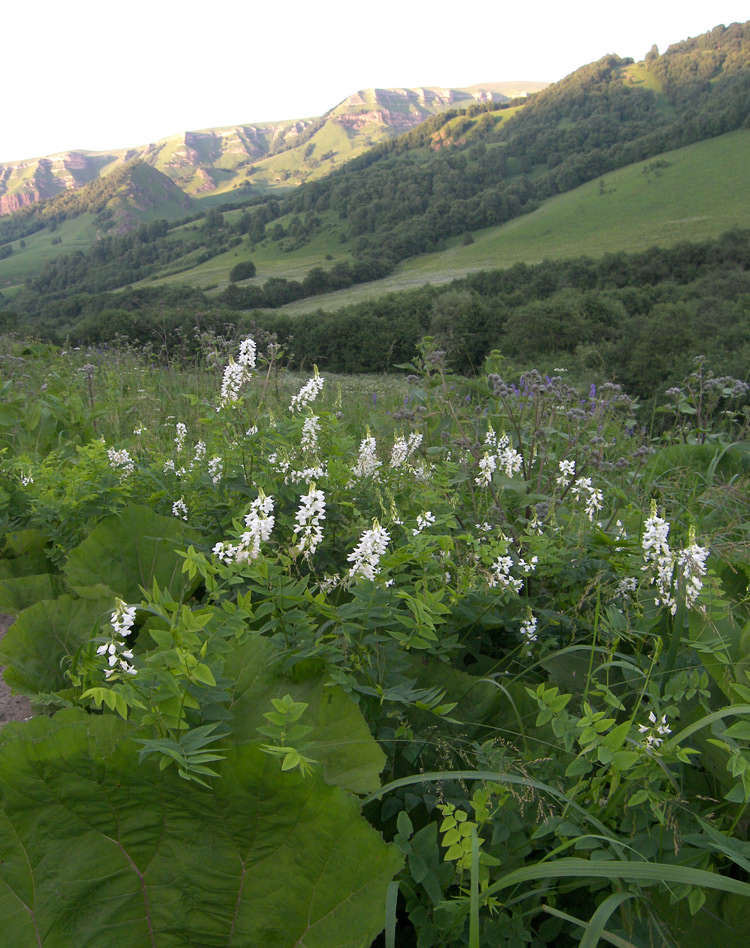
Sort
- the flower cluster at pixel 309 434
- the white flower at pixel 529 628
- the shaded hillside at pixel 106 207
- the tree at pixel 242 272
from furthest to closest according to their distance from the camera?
1. the shaded hillside at pixel 106 207
2. the tree at pixel 242 272
3. the flower cluster at pixel 309 434
4. the white flower at pixel 529 628

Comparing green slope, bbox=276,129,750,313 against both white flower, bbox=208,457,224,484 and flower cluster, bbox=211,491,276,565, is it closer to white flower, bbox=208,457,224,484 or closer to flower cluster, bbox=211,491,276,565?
white flower, bbox=208,457,224,484

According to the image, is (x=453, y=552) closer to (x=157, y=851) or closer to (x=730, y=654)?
(x=730, y=654)

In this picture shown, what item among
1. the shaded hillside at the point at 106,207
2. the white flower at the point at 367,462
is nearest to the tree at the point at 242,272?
the white flower at the point at 367,462

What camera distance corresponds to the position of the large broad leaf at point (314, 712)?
133cm

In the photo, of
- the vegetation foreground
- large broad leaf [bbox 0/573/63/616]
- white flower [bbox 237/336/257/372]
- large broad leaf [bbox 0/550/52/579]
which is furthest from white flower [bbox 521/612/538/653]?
large broad leaf [bbox 0/550/52/579]

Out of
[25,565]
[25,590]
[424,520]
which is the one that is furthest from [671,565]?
[25,565]

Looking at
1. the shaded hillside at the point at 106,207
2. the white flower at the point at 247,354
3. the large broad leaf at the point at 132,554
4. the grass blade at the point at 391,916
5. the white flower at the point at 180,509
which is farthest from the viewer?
the shaded hillside at the point at 106,207

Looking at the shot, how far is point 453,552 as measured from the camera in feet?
6.52

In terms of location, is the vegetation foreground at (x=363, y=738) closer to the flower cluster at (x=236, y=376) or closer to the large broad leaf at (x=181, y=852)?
the large broad leaf at (x=181, y=852)

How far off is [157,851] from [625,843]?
0.92 meters

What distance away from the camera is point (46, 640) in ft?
6.33

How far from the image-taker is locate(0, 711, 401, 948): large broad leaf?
3.51 ft

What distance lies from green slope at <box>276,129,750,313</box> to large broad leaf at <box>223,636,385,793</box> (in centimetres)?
4784

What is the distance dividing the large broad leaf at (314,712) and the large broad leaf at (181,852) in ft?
0.65
